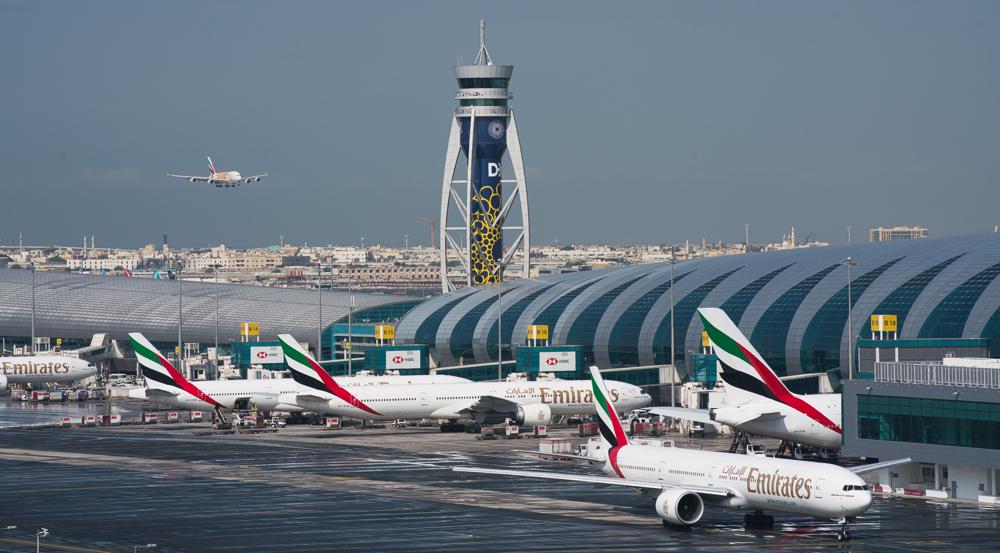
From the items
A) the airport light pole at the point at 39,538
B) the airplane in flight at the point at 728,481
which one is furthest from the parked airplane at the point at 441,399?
the airport light pole at the point at 39,538

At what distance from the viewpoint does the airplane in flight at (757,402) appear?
237 feet

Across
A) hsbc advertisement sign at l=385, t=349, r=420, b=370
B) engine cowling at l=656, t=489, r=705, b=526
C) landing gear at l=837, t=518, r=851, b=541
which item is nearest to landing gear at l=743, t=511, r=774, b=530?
engine cowling at l=656, t=489, r=705, b=526

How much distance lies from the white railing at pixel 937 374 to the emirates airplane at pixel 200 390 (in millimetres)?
47490

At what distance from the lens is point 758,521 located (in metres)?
60.6

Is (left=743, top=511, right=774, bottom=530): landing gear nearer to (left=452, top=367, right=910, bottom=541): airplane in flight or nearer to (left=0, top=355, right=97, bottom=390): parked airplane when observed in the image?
(left=452, top=367, right=910, bottom=541): airplane in flight

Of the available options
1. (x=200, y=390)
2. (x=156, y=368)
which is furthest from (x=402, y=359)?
(x=156, y=368)

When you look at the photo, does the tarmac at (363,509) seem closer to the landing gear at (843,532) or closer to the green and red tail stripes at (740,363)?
the landing gear at (843,532)

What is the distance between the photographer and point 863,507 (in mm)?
55750

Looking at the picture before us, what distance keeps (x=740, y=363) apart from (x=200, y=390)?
5097 cm

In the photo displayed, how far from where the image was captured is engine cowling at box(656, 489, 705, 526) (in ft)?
195

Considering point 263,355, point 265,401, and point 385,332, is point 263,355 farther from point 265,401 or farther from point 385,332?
point 265,401

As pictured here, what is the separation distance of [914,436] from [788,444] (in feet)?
38.2

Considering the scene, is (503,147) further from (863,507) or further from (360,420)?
(863,507)

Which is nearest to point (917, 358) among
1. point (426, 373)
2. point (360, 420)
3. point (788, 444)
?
point (788, 444)
